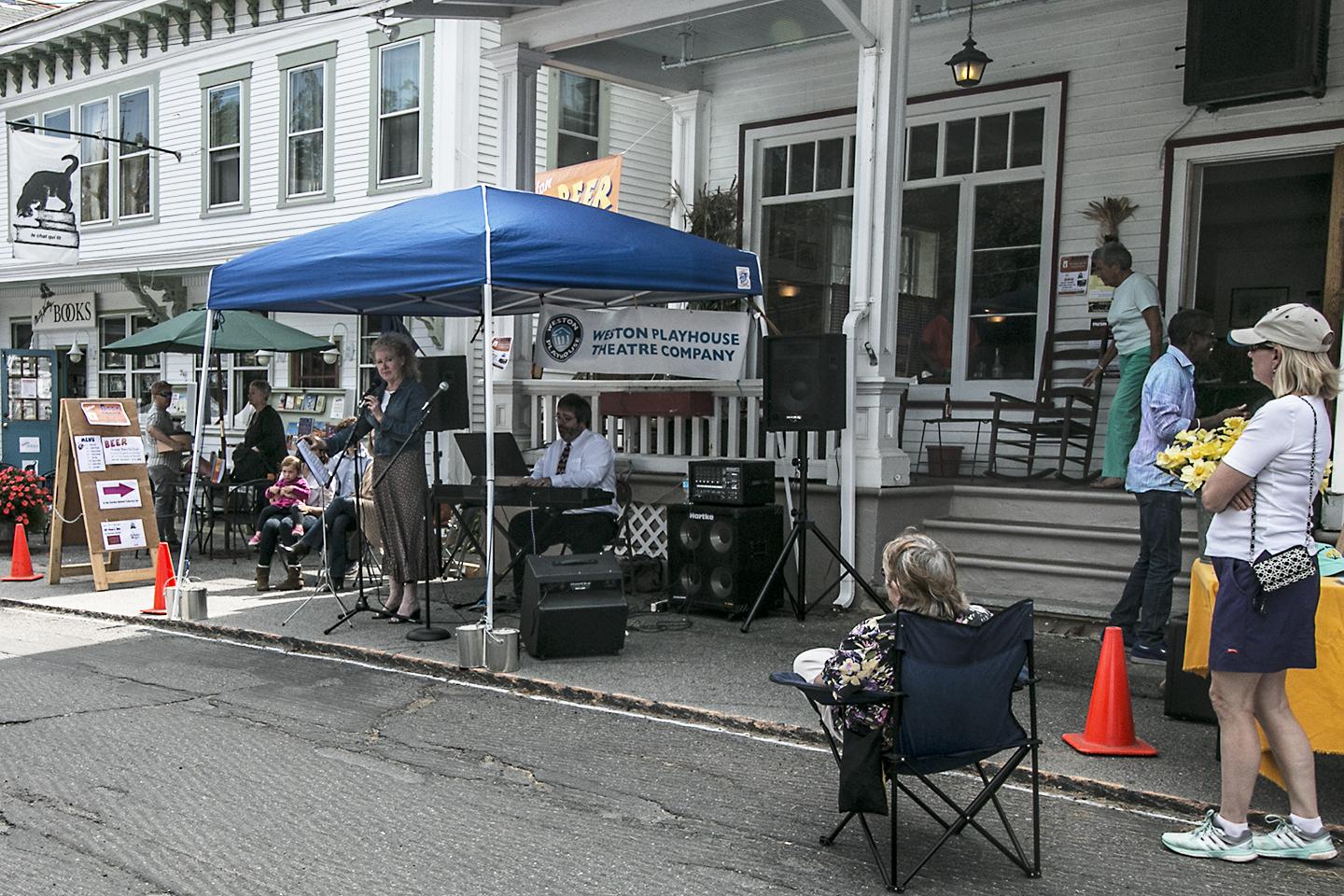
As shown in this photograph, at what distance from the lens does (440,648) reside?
7.58m

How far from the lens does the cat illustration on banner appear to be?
17594 mm

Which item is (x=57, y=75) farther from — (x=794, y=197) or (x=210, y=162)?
(x=794, y=197)

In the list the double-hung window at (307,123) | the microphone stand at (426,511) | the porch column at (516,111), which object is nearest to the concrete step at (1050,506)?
the microphone stand at (426,511)

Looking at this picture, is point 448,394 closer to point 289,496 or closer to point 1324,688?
point 289,496

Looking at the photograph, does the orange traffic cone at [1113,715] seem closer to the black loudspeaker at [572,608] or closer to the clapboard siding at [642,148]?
the black loudspeaker at [572,608]

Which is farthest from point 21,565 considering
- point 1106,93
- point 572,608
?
point 1106,93

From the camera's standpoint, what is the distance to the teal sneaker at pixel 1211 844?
13.7ft

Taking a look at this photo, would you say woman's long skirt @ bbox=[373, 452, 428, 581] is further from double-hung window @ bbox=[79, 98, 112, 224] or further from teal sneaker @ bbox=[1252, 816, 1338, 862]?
double-hung window @ bbox=[79, 98, 112, 224]

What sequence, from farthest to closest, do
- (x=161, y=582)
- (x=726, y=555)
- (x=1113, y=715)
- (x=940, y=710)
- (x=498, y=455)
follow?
(x=161, y=582) → (x=498, y=455) → (x=726, y=555) → (x=1113, y=715) → (x=940, y=710)

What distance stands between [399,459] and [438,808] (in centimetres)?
386

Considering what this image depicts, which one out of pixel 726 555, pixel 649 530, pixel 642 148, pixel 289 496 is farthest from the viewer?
pixel 642 148

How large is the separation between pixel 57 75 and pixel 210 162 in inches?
186

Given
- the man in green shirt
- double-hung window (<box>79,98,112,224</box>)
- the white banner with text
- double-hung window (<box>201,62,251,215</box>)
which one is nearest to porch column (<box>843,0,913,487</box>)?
the white banner with text

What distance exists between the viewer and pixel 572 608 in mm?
7270
